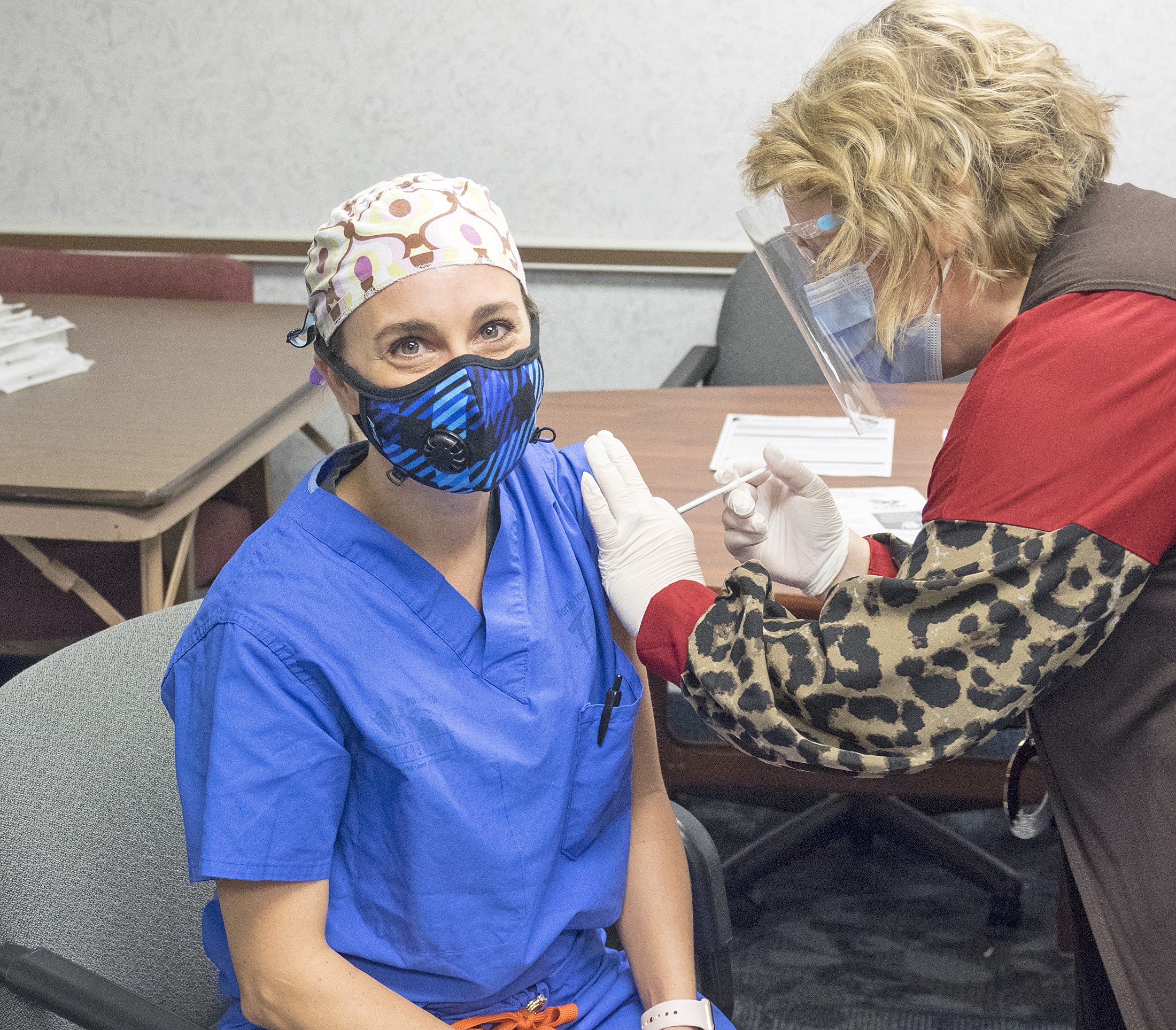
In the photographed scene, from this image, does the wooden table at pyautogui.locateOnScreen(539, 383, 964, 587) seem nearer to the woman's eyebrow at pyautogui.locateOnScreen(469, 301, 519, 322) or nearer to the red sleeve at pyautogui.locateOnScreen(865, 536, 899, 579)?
the red sleeve at pyautogui.locateOnScreen(865, 536, 899, 579)

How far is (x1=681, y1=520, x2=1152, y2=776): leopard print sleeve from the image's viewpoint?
3.13ft

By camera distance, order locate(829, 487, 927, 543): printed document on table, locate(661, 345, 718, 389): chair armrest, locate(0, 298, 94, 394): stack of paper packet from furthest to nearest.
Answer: locate(661, 345, 718, 389): chair armrest → locate(0, 298, 94, 394): stack of paper packet → locate(829, 487, 927, 543): printed document on table

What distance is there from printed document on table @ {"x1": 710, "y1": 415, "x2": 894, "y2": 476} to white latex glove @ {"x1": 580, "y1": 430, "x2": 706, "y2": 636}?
2.13 ft

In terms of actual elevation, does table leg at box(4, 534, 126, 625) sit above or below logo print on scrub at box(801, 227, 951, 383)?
below

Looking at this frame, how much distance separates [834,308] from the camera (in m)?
1.19

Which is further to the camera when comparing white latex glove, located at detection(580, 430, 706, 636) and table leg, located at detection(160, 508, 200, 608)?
table leg, located at detection(160, 508, 200, 608)

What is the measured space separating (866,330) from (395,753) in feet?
2.13

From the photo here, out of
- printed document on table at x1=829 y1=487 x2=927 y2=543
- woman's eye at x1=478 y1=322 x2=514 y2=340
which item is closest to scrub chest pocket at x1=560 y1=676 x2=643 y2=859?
woman's eye at x1=478 y1=322 x2=514 y2=340

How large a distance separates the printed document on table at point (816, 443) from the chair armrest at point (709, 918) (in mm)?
830

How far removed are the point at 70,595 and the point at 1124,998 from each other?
5.99ft

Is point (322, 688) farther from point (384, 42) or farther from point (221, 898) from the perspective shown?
point (384, 42)

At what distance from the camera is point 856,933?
6.65 ft

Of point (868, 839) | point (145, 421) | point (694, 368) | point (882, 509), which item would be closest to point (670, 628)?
point (882, 509)

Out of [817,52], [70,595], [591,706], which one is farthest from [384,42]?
[591,706]
